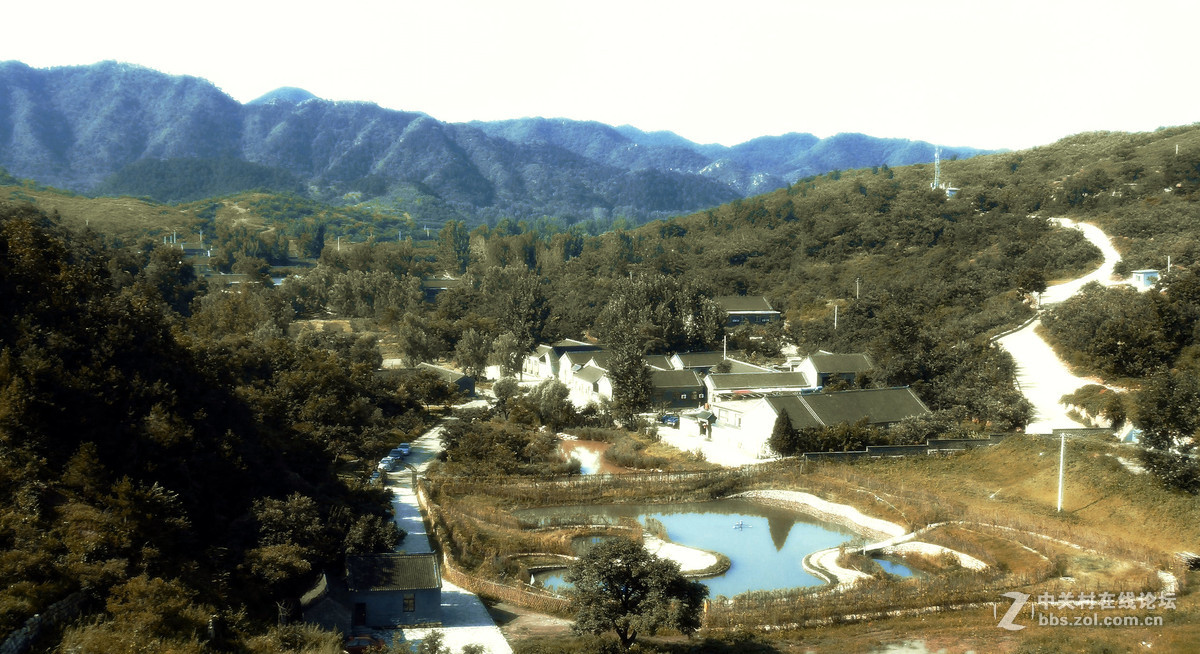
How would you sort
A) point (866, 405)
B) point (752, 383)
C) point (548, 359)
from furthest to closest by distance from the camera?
point (548, 359)
point (752, 383)
point (866, 405)

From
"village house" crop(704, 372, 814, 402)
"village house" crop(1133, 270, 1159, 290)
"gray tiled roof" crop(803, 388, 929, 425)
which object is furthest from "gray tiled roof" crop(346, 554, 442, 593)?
"village house" crop(1133, 270, 1159, 290)

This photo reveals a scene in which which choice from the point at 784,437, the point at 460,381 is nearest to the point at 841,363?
the point at 784,437

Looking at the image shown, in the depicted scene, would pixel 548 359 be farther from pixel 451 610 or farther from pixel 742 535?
pixel 451 610

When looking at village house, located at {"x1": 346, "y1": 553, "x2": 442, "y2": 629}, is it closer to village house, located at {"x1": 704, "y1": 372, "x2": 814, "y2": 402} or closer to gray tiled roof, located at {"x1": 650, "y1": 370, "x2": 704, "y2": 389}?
village house, located at {"x1": 704, "y1": 372, "x2": 814, "y2": 402}

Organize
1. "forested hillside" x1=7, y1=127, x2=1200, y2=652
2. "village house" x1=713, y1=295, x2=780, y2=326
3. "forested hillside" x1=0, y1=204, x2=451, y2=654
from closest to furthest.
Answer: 1. "forested hillside" x1=0, y1=204, x2=451, y2=654
2. "forested hillside" x1=7, y1=127, x2=1200, y2=652
3. "village house" x1=713, y1=295, x2=780, y2=326

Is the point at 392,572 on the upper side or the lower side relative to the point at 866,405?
lower

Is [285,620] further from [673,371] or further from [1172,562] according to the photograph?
[673,371]

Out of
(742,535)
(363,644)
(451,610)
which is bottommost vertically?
(742,535)

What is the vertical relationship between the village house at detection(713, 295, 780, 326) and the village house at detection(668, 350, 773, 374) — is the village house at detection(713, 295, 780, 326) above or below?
above
